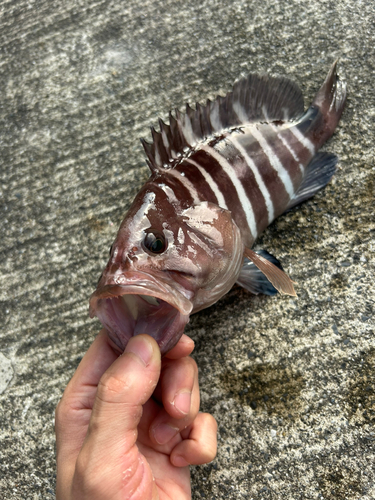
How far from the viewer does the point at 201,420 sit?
165 cm

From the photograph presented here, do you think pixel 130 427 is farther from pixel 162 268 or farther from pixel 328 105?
pixel 328 105

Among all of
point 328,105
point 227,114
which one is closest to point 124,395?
point 227,114

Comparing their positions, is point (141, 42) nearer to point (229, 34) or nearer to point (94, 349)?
point (229, 34)

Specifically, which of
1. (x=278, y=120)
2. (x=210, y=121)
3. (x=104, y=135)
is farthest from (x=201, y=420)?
(x=104, y=135)

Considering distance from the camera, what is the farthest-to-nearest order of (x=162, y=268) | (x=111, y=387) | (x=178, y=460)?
(x=178, y=460) < (x=162, y=268) < (x=111, y=387)

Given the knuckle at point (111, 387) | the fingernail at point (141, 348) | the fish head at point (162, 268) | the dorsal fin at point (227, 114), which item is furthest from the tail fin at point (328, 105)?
the knuckle at point (111, 387)

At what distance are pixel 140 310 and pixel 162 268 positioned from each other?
0.68 ft

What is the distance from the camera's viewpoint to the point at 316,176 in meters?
2.07

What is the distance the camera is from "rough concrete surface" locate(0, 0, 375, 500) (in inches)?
71.9

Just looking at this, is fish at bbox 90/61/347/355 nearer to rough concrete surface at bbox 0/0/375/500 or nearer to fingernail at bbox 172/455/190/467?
rough concrete surface at bbox 0/0/375/500

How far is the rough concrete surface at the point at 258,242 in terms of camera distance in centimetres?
183

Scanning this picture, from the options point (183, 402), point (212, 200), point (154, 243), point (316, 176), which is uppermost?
point (154, 243)

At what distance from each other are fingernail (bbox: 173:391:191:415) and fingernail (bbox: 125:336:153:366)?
0.33m

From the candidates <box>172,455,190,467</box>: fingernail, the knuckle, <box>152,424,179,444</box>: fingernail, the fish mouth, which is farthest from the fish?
<box>172,455,190,467</box>: fingernail
